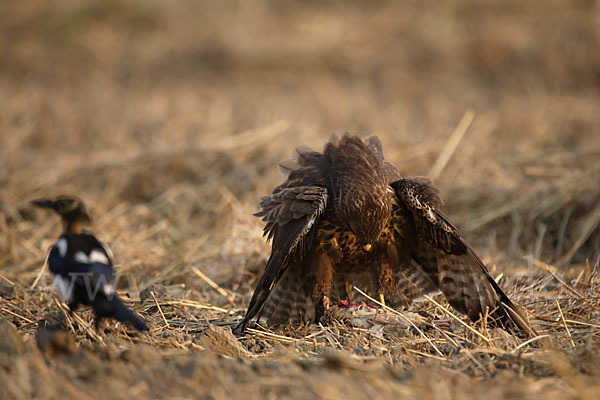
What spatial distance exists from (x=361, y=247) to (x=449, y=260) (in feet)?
1.75

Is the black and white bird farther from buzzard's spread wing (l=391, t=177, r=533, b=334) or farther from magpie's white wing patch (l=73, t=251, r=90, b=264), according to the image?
buzzard's spread wing (l=391, t=177, r=533, b=334)

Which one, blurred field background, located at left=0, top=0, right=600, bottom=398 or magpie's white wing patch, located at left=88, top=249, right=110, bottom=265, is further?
magpie's white wing patch, located at left=88, top=249, right=110, bottom=265

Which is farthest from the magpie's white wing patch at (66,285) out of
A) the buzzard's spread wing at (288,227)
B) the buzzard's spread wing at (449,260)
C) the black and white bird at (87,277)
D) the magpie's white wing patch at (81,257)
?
the buzzard's spread wing at (449,260)

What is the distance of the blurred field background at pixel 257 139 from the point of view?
3.05 metres

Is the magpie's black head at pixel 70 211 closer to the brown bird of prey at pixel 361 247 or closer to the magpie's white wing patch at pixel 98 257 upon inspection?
the magpie's white wing patch at pixel 98 257

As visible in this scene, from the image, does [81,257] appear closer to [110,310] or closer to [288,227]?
[110,310]

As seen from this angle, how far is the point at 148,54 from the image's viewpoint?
13617 mm

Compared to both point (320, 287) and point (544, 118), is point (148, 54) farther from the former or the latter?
point (320, 287)

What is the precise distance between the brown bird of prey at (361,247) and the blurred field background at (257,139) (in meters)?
0.47

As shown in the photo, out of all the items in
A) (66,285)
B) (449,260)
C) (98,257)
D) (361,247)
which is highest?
(98,257)

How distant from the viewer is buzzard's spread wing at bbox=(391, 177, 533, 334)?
3646 millimetres

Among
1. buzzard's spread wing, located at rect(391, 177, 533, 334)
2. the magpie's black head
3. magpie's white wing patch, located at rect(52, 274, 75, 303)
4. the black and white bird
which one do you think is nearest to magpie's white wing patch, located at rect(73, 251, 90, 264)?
the black and white bird

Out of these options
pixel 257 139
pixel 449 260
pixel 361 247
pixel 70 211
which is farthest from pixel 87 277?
pixel 257 139

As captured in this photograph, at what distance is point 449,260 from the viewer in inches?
152
